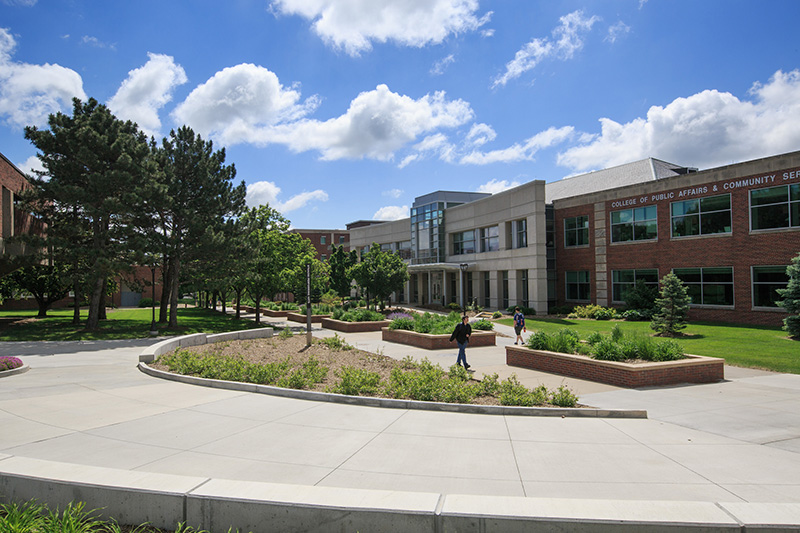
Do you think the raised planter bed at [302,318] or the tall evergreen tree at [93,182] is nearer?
the tall evergreen tree at [93,182]

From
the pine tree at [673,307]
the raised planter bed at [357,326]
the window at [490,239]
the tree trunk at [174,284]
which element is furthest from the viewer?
the window at [490,239]

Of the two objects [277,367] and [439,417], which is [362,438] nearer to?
[439,417]

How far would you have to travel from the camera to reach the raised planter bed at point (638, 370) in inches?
459

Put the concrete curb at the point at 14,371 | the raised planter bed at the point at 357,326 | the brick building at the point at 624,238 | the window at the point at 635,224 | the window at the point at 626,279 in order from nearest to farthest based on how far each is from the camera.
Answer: the concrete curb at the point at 14,371 < the brick building at the point at 624,238 < the raised planter bed at the point at 357,326 < the window at the point at 635,224 < the window at the point at 626,279

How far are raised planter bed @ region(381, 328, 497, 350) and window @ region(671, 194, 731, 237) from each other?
15.9 m

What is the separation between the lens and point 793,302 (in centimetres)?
2020

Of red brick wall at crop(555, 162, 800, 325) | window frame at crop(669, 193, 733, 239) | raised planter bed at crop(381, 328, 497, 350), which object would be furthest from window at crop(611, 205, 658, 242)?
raised planter bed at crop(381, 328, 497, 350)

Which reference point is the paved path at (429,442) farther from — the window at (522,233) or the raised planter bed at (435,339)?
the window at (522,233)

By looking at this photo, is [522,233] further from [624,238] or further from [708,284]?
[708,284]

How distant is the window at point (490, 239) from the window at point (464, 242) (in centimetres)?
146

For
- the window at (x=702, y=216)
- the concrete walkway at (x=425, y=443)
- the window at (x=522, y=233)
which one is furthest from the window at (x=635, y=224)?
the concrete walkway at (x=425, y=443)

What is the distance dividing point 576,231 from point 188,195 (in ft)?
89.0

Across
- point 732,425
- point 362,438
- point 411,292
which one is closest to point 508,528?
point 362,438

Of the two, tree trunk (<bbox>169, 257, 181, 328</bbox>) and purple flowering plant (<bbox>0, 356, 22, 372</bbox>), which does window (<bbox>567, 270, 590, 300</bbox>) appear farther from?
purple flowering plant (<bbox>0, 356, 22, 372</bbox>)
